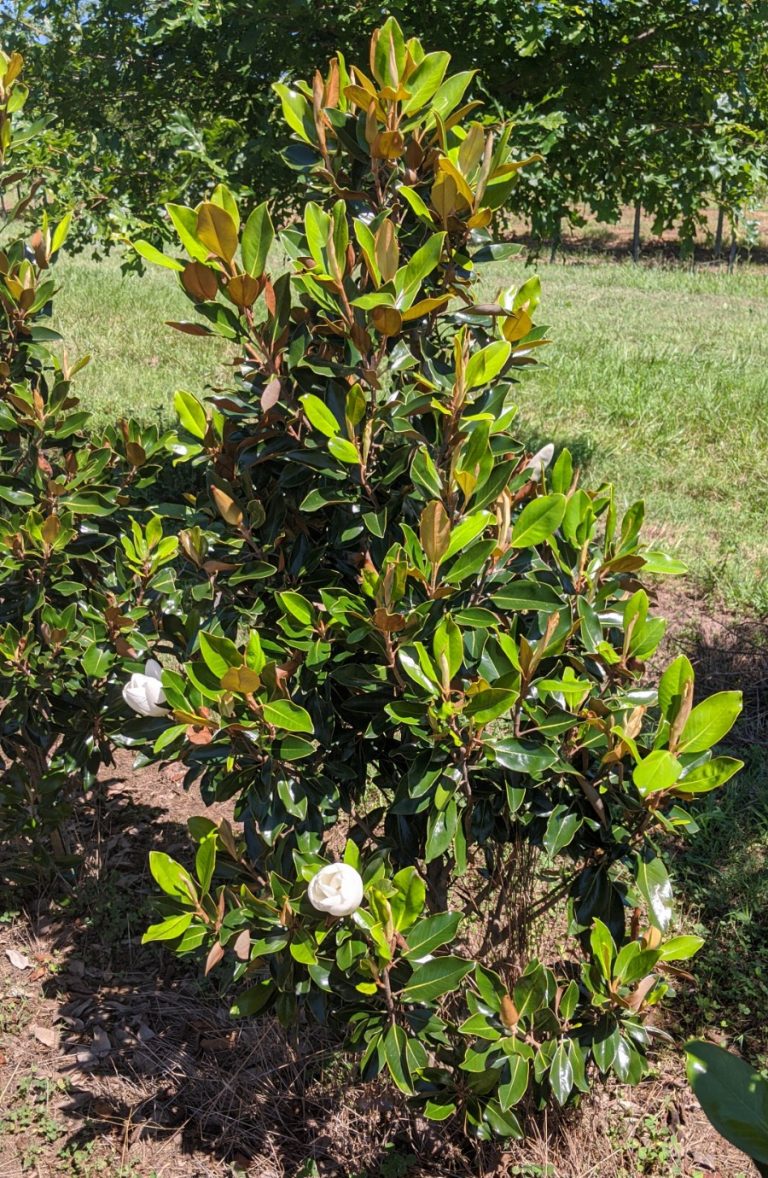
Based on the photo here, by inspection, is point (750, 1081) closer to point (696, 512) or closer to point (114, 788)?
point (114, 788)

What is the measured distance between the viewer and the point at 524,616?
6.69 feet

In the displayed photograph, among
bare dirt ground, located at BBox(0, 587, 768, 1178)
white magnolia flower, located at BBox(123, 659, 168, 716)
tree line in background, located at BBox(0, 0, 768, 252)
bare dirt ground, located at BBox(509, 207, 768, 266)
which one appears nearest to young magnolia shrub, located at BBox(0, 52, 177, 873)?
bare dirt ground, located at BBox(0, 587, 768, 1178)

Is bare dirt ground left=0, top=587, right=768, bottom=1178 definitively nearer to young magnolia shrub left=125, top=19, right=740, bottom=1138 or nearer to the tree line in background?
young magnolia shrub left=125, top=19, right=740, bottom=1138

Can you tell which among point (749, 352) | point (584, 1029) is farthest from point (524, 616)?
point (749, 352)

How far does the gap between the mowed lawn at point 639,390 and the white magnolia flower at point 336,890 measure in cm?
323

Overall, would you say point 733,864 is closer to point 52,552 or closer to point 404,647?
point 404,647

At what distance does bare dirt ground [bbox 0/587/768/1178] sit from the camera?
214 cm

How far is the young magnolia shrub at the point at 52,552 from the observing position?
246cm

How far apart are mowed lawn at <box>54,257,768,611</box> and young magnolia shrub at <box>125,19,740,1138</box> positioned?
2.62 m

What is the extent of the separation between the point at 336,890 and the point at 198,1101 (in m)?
1.12

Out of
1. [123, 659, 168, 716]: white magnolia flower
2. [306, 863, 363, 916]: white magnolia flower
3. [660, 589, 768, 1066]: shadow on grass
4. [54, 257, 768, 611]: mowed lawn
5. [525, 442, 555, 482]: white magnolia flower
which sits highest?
[525, 442, 555, 482]: white magnolia flower

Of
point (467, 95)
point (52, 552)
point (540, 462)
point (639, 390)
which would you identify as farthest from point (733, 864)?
point (639, 390)

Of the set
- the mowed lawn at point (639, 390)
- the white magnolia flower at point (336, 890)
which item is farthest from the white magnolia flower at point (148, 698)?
the mowed lawn at point (639, 390)

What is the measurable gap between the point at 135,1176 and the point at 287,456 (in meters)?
1.61
